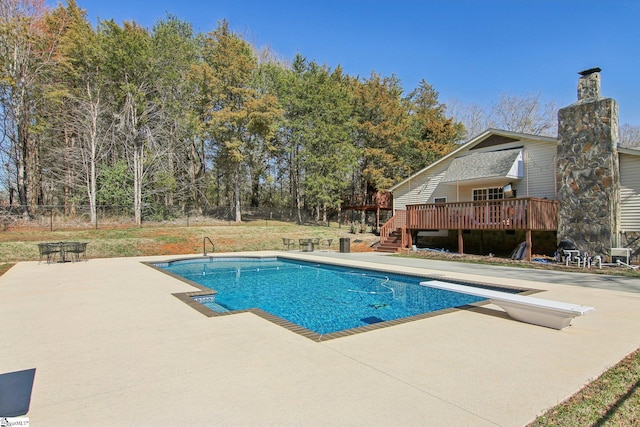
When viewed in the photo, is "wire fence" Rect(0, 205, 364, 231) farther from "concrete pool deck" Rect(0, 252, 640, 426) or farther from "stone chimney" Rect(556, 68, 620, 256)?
"stone chimney" Rect(556, 68, 620, 256)

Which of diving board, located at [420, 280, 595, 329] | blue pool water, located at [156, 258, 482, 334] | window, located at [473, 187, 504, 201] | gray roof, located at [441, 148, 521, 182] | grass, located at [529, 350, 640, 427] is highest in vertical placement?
gray roof, located at [441, 148, 521, 182]

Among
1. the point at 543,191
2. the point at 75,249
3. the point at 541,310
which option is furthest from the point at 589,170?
the point at 75,249

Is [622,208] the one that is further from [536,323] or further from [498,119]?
[498,119]

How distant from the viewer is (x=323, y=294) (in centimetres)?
872

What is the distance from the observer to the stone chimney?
38.3ft

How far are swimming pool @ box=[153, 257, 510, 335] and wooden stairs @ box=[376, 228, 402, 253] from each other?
17.9 ft

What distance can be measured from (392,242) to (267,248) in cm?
723

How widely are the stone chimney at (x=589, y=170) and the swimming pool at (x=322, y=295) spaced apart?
7.06 m

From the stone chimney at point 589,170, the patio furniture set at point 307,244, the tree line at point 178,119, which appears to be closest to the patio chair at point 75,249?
the tree line at point 178,119

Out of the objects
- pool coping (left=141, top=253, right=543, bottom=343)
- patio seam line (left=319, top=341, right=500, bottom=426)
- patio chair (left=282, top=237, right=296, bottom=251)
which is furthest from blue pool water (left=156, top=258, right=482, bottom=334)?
patio chair (left=282, top=237, right=296, bottom=251)

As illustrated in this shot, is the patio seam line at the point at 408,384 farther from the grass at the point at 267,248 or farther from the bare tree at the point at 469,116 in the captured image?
the bare tree at the point at 469,116

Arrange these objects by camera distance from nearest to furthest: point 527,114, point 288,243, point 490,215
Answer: point 490,215
point 288,243
point 527,114

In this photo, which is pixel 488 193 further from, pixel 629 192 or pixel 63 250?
pixel 63 250

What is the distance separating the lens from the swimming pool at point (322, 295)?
22.1 feet
